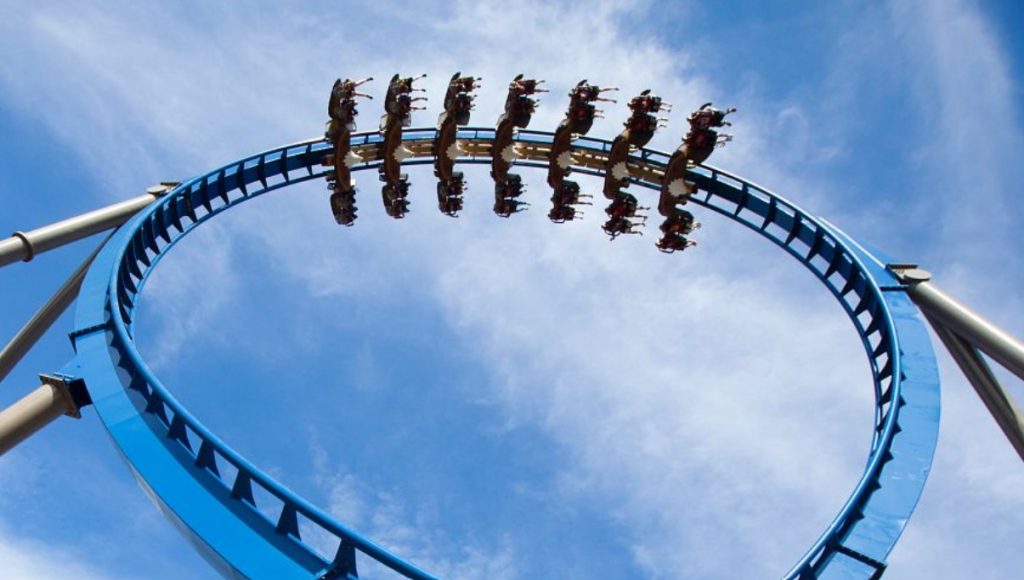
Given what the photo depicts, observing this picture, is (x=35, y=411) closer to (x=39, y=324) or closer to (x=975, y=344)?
(x=39, y=324)

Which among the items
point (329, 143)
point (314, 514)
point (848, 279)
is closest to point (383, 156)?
point (329, 143)

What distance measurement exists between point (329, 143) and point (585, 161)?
3725 mm

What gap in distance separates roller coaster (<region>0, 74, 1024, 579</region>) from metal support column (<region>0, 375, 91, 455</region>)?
1 centimetres

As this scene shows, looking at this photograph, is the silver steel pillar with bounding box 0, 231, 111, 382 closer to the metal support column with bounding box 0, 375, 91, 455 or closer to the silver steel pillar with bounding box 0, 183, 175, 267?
the silver steel pillar with bounding box 0, 183, 175, 267

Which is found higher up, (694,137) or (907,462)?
(694,137)

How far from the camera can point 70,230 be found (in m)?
9.36

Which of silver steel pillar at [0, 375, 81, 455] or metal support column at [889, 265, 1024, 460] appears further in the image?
metal support column at [889, 265, 1024, 460]

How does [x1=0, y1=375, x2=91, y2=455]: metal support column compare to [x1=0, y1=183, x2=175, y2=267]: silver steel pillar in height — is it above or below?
below

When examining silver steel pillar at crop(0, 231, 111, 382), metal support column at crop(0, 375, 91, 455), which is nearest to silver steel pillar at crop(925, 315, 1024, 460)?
metal support column at crop(0, 375, 91, 455)

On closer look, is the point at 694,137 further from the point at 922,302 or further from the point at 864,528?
the point at 864,528

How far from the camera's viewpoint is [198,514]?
5477 millimetres

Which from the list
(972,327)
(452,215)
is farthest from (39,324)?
(972,327)

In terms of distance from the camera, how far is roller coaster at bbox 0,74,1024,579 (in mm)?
5570

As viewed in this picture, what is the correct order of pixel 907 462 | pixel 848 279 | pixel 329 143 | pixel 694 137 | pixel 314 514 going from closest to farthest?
pixel 314 514
pixel 907 462
pixel 848 279
pixel 694 137
pixel 329 143
